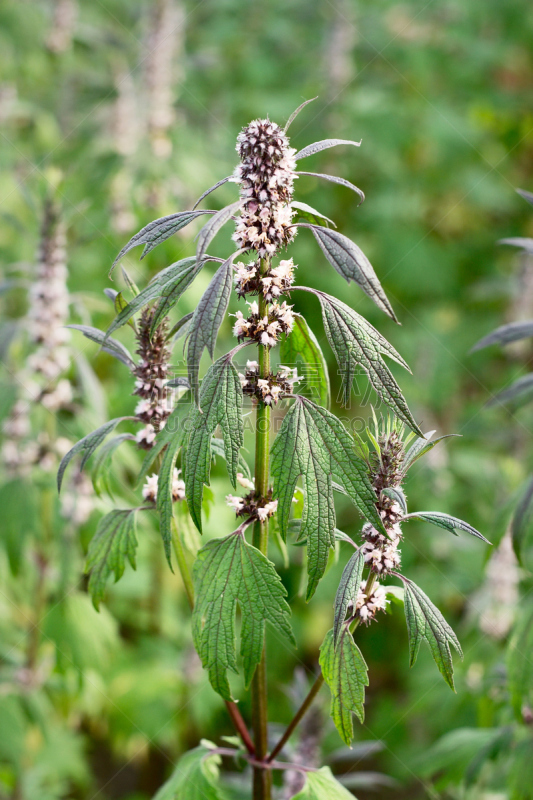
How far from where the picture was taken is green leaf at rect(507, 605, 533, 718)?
63.6 inches

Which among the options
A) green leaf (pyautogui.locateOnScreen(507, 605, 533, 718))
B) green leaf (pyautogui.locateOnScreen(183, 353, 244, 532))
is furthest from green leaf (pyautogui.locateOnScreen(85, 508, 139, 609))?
green leaf (pyautogui.locateOnScreen(507, 605, 533, 718))

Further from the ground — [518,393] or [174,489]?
[518,393]

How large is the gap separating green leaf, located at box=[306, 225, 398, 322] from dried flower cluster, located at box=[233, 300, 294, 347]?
14 centimetres

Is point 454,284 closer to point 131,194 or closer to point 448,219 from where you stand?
point 448,219

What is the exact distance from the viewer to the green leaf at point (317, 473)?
984 millimetres

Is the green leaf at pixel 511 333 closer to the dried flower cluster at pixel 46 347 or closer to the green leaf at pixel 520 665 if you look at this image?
the green leaf at pixel 520 665

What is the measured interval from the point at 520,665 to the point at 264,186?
4.41 feet

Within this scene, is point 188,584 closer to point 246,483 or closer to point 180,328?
point 246,483

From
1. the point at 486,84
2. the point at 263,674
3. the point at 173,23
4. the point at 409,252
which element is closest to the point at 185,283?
the point at 263,674

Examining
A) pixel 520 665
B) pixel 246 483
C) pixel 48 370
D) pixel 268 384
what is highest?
pixel 48 370

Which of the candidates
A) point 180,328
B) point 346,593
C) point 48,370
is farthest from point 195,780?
point 48,370

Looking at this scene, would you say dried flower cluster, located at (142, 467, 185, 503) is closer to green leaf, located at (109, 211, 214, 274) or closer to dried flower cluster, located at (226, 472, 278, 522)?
dried flower cluster, located at (226, 472, 278, 522)

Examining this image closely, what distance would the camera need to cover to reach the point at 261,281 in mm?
1042

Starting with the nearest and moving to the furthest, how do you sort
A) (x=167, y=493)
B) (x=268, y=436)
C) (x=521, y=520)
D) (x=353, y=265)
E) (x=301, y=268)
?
1. (x=353, y=265)
2. (x=167, y=493)
3. (x=268, y=436)
4. (x=521, y=520)
5. (x=301, y=268)
